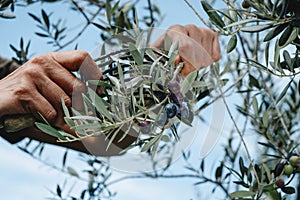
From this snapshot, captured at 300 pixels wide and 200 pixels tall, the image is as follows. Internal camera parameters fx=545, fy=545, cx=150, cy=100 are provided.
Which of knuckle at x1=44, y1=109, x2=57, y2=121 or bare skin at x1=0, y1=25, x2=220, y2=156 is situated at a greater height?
bare skin at x1=0, y1=25, x2=220, y2=156

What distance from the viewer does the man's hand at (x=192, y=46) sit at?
Answer: 0.96 meters

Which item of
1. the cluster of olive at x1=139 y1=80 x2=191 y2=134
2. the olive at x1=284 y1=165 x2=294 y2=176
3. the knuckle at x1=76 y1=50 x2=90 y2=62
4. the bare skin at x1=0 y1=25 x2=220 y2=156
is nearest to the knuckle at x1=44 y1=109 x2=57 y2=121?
the bare skin at x1=0 y1=25 x2=220 y2=156

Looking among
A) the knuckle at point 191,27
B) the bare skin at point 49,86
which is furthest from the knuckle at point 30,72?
the knuckle at point 191,27

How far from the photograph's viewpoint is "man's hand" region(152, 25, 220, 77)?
3.16 feet

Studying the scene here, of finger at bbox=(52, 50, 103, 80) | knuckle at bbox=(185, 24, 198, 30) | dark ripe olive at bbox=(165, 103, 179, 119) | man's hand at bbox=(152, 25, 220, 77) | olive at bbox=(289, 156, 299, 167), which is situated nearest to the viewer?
dark ripe olive at bbox=(165, 103, 179, 119)

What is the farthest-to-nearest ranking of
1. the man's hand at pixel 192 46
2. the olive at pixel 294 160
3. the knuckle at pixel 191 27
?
the knuckle at pixel 191 27 < the olive at pixel 294 160 < the man's hand at pixel 192 46

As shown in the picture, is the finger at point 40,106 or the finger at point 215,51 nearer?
the finger at point 40,106

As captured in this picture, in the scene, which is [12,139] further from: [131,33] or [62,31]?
[62,31]

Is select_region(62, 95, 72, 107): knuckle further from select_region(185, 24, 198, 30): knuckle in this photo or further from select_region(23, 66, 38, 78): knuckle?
select_region(185, 24, 198, 30): knuckle

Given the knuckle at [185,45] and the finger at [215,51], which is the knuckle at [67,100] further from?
the finger at [215,51]

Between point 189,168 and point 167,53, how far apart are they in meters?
1.13

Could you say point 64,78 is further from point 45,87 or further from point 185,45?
point 185,45

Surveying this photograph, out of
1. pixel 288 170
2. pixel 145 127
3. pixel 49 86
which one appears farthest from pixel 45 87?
pixel 288 170

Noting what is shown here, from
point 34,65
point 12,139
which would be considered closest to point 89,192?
point 12,139
